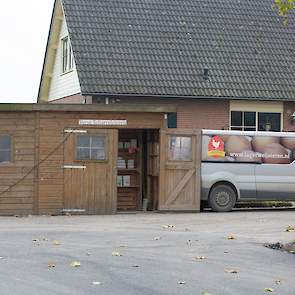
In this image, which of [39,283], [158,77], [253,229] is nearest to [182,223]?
[253,229]

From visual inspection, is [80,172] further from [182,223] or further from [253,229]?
[253,229]

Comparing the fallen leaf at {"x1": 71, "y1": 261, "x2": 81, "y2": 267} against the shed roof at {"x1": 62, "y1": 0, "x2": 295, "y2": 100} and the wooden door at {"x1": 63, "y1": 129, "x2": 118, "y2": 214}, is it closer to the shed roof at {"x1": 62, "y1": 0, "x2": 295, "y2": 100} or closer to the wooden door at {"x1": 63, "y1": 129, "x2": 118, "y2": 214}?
the wooden door at {"x1": 63, "y1": 129, "x2": 118, "y2": 214}

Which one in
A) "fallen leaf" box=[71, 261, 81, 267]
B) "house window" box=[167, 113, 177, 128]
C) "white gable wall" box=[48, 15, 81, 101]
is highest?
"white gable wall" box=[48, 15, 81, 101]

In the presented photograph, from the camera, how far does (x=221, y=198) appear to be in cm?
1978

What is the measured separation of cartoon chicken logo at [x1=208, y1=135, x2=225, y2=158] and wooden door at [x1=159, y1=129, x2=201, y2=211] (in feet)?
1.08

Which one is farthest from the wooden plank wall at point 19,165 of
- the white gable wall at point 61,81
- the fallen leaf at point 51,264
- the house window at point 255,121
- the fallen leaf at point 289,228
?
the house window at point 255,121

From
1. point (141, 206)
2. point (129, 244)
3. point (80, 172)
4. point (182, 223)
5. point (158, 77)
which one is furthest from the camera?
point (158, 77)

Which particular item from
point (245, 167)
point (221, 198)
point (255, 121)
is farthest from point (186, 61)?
point (221, 198)

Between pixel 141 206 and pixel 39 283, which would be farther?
pixel 141 206

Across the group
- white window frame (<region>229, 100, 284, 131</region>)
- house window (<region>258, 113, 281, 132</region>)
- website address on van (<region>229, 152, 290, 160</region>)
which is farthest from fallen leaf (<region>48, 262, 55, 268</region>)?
house window (<region>258, 113, 281, 132</region>)

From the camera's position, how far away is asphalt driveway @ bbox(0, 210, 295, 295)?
354 inches

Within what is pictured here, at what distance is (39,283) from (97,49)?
17741mm

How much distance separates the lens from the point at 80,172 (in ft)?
61.7

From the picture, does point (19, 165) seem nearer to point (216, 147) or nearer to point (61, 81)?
point (216, 147)
